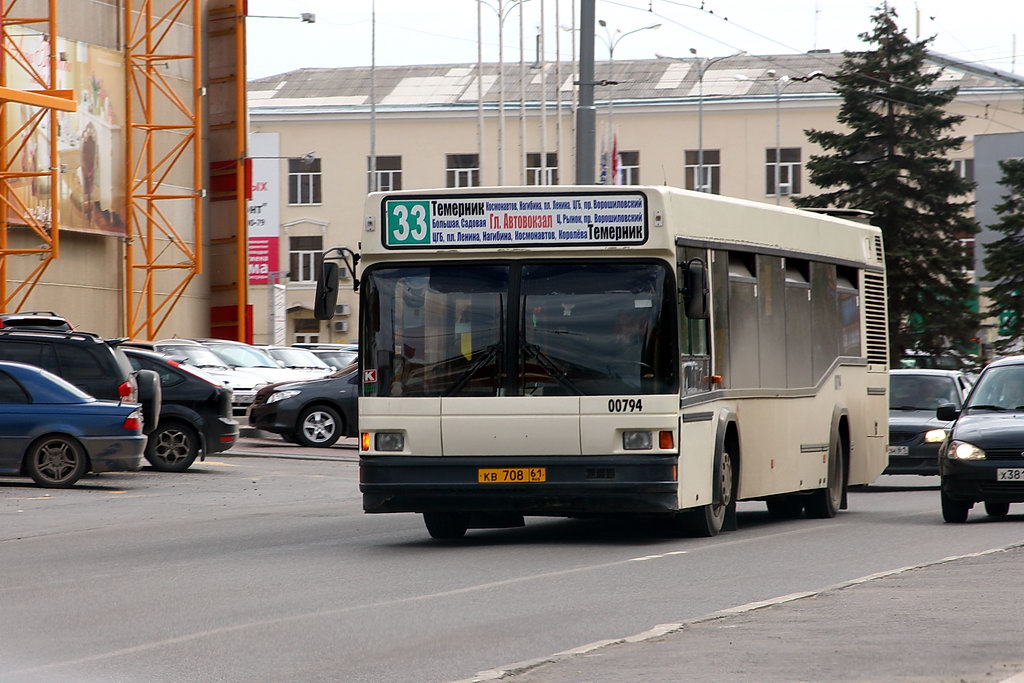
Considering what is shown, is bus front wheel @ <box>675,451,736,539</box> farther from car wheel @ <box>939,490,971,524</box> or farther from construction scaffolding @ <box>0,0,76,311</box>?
construction scaffolding @ <box>0,0,76,311</box>

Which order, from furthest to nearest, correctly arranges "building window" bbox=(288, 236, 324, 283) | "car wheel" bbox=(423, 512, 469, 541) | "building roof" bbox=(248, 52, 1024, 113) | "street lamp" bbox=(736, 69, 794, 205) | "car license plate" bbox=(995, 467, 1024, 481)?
"building window" bbox=(288, 236, 324, 283), "building roof" bbox=(248, 52, 1024, 113), "street lamp" bbox=(736, 69, 794, 205), "car license plate" bbox=(995, 467, 1024, 481), "car wheel" bbox=(423, 512, 469, 541)

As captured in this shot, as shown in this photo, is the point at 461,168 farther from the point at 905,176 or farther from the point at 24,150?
the point at 24,150

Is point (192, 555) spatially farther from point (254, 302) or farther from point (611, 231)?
point (254, 302)

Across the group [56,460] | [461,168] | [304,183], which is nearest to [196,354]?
[56,460]

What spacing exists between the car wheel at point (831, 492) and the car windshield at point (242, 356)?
20510 millimetres

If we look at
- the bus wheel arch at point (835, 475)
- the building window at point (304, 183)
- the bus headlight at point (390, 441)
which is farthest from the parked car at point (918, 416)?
the building window at point (304, 183)

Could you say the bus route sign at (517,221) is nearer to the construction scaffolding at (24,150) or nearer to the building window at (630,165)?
the construction scaffolding at (24,150)

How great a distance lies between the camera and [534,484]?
1473cm

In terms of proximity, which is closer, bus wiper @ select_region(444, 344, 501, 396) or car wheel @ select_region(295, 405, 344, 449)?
bus wiper @ select_region(444, 344, 501, 396)

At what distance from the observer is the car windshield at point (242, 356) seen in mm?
38438

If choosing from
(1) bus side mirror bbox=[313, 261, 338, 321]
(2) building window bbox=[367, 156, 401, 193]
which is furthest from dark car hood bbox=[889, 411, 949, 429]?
(2) building window bbox=[367, 156, 401, 193]

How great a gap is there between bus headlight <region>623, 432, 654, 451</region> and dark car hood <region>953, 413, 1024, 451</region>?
4238 mm

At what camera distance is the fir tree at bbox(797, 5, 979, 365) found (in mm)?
50562

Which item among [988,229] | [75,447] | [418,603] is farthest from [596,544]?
[988,229]
